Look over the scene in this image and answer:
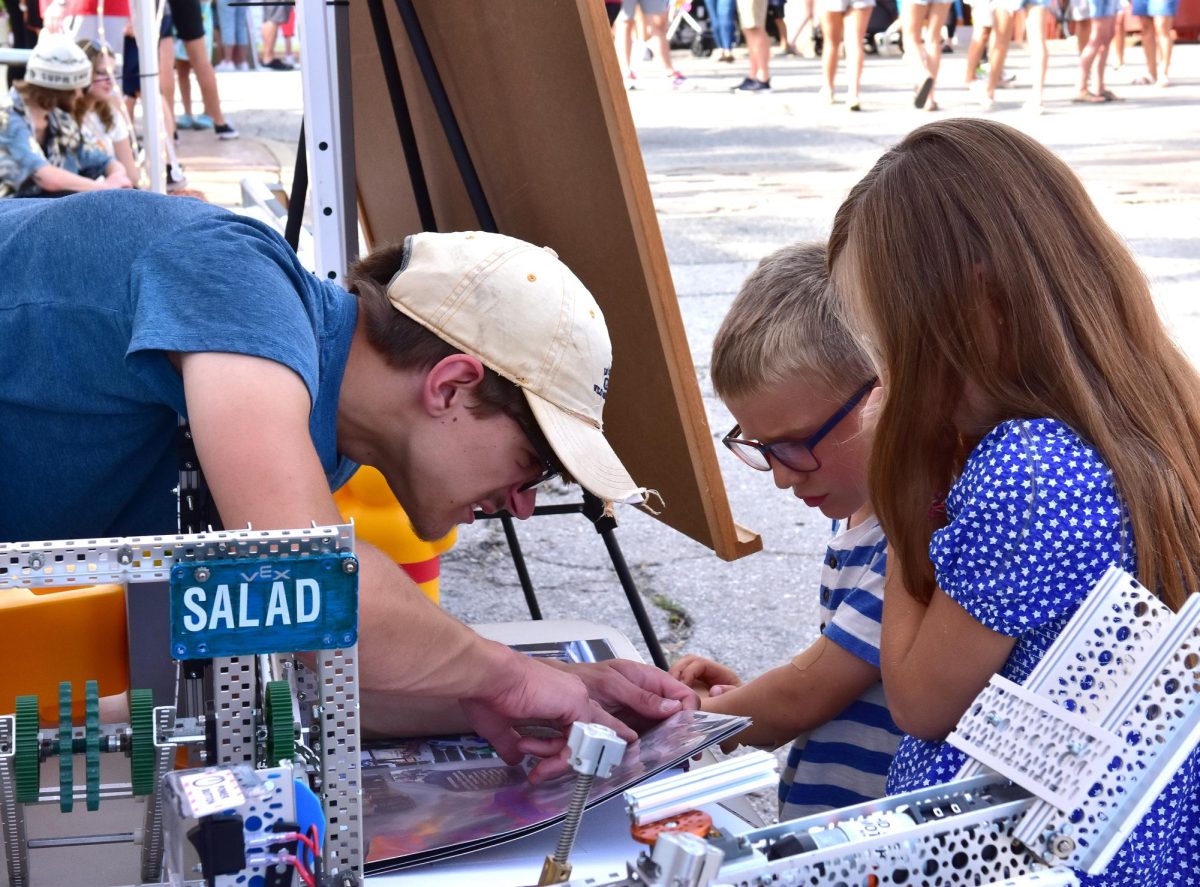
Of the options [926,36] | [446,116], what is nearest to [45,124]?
[446,116]

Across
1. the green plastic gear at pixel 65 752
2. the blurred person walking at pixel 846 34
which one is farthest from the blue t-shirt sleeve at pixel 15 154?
the blurred person walking at pixel 846 34

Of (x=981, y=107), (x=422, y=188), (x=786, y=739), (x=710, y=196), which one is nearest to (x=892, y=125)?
(x=981, y=107)

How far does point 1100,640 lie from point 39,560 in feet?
2.18

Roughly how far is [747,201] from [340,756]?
6328mm

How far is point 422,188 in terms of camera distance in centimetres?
244

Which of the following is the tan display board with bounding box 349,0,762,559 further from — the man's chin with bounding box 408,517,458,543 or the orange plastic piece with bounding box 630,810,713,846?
the orange plastic piece with bounding box 630,810,713,846

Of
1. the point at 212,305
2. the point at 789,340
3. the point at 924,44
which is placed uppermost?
the point at 924,44

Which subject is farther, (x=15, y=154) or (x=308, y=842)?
(x=15, y=154)

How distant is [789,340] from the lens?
65.7 inches

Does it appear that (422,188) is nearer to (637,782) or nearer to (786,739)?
(786,739)

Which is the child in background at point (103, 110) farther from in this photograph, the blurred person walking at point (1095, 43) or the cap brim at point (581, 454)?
the blurred person walking at point (1095, 43)

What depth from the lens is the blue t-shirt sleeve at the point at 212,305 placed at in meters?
1.23

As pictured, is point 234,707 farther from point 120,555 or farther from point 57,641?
point 57,641

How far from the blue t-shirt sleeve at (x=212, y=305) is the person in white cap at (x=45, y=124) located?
13.2 ft
